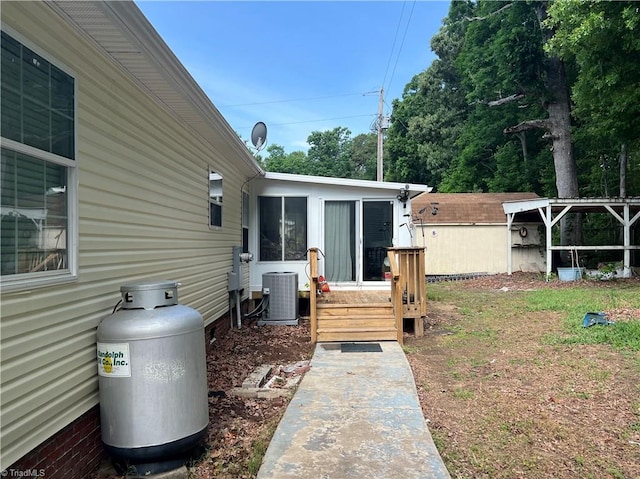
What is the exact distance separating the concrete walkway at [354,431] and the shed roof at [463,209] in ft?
38.7

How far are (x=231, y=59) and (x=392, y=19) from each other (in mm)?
8369

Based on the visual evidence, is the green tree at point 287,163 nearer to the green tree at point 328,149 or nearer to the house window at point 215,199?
the green tree at point 328,149

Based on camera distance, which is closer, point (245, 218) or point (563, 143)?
point (245, 218)

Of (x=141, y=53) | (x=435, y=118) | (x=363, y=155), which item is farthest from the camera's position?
(x=363, y=155)

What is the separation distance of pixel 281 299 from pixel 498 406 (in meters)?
4.60

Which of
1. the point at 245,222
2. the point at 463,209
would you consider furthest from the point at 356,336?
the point at 463,209

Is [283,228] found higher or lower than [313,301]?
higher

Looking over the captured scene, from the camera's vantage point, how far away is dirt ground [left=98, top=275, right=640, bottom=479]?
3043 millimetres

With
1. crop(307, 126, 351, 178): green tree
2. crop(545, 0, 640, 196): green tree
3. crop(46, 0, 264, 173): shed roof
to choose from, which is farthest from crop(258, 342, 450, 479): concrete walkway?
crop(307, 126, 351, 178): green tree

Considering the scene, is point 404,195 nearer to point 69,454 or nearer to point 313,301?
point 313,301

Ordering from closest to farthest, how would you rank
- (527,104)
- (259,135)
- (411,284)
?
1. (411,284)
2. (259,135)
3. (527,104)

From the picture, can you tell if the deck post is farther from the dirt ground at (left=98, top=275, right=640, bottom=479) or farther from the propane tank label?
the propane tank label

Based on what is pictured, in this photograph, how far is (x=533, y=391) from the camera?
4.39 m

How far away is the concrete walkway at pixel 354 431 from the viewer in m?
2.84
